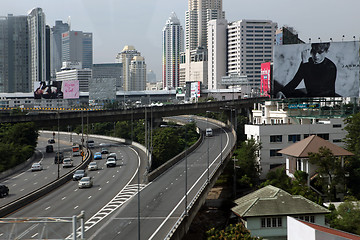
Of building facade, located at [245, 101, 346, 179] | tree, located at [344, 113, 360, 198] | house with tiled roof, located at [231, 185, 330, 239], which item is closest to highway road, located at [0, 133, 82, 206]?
house with tiled roof, located at [231, 185, 330, 239]

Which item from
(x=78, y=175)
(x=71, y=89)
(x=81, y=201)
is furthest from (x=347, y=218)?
(x=71, y=89)

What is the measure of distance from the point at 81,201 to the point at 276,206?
19301mm

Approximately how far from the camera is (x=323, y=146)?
6662 cm

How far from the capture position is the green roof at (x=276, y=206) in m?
46.3

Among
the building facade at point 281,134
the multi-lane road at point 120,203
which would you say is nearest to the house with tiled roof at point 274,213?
the multi-lane road at point 120,203

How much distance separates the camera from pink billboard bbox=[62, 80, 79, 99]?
13356 centimetres

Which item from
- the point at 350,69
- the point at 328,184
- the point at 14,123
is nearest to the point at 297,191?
the point at 328,184

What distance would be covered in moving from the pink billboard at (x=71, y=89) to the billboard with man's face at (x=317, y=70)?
6509cm

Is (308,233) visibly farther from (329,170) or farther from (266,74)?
(266,74)

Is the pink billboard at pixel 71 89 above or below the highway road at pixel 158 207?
above

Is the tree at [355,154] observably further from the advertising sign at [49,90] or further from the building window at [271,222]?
the advertising sign at [49,90]

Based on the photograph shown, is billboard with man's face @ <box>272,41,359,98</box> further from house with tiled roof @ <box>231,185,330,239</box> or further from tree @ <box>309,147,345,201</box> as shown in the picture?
house with tiled roof @ <box>231,185,330,239</box>

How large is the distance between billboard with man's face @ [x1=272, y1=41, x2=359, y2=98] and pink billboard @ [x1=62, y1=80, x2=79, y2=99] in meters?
65.1

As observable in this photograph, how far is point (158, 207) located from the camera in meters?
45.8
